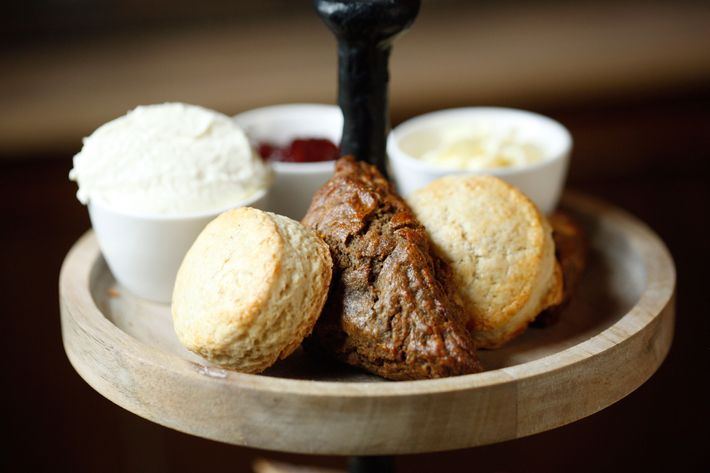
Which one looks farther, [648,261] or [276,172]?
[276,172]

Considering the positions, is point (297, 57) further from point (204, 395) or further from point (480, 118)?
point (204, 395)

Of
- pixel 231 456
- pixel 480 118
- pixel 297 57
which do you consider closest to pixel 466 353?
pixel 480 118

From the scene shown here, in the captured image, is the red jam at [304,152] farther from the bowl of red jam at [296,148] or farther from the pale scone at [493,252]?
the pale scone at [493,252]

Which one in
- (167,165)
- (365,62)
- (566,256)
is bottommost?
(566,256)

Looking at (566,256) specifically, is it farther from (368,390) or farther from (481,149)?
(368,390)

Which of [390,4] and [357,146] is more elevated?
[390,4]

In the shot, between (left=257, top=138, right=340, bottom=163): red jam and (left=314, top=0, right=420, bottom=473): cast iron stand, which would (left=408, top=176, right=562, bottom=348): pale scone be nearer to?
(left=314, top=0, right=420, bottom=473): cast iron stand

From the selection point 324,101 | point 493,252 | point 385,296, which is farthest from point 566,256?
point 324,101

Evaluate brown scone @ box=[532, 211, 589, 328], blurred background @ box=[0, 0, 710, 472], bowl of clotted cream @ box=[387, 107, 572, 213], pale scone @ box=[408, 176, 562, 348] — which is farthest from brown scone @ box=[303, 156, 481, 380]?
blurred background @ box=[0, 0, 710, 472]
